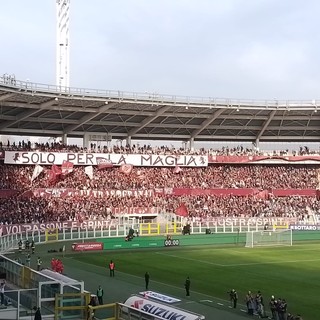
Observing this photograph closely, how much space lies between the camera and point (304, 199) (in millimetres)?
72812

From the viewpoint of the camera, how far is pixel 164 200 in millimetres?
68562

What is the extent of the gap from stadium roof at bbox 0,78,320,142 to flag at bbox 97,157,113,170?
495cm

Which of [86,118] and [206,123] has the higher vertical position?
[206,123]

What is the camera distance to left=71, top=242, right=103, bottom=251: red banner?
1900 inches

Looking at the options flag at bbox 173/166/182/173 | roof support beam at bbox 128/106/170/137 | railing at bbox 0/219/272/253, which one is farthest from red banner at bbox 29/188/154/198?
roof support beam at bbox 128/106/170/137

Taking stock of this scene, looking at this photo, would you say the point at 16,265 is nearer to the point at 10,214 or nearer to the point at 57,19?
the point at 10,214

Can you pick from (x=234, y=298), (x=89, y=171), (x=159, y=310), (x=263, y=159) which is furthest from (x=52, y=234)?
(x=263, y=159)

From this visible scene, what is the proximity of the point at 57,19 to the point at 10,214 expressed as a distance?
192 feet

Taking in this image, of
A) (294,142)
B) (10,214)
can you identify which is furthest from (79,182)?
(294,142)

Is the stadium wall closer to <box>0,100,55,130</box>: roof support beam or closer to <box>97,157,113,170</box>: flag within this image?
<box>97,157,113,170</box>: flag

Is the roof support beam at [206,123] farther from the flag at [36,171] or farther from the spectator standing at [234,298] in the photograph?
the spectator standing at [234,298]

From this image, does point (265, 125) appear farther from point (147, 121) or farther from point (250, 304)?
point (250, 304)

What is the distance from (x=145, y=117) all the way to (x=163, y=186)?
29.9 feet

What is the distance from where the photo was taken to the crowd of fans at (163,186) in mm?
61094
